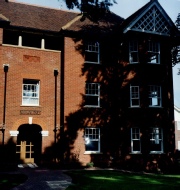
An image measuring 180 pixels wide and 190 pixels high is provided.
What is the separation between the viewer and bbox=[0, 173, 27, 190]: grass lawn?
11.9 meters

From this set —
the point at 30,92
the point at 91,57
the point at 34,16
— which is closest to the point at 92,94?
the point at 91,57

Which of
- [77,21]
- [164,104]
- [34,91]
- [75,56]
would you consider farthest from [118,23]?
[34,91]

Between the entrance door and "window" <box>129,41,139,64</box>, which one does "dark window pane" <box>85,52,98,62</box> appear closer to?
"window" <box>129,41,139,64</box>

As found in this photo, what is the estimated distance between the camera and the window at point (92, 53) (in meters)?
21.8

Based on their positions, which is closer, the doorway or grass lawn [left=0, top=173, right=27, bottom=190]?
grass lawn [left=0, top=173, right=27, bottom=190]

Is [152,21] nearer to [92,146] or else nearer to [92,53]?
[92,53]

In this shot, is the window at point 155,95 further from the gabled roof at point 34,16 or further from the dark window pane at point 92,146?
the gabled roof at point 34,16

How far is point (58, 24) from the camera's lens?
2266cm

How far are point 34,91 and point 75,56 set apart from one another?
3973 mm

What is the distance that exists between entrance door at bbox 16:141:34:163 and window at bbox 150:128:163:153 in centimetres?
911

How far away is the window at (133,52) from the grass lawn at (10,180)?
41.2 feet

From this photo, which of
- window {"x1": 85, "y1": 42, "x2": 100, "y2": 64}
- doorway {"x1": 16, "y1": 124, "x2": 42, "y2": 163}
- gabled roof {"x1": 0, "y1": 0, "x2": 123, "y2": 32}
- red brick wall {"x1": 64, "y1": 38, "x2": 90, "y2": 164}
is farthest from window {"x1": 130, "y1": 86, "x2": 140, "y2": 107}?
doorway {"x1": 16, "y1": 124, "x2": 42, "y2": 163}

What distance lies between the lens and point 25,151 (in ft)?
66.4

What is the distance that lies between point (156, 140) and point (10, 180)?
1241 centimetres
